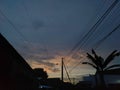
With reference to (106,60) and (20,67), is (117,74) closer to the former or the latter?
(106,60)

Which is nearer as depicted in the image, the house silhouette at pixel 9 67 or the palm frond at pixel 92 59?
the house silhouette at pixel 9 67

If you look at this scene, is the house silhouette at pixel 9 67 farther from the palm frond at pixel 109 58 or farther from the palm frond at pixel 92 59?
the palm frond at pixel 109 58

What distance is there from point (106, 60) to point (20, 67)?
45.8ft

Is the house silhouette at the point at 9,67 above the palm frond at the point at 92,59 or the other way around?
the other way around

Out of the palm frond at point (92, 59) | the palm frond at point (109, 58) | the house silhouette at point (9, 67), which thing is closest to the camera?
the house silhouette at point (9, 67)

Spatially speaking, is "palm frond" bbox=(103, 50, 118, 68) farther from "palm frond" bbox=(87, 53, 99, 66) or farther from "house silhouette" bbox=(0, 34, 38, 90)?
"house silhouette" bbox=(0, 34, 38, 90)

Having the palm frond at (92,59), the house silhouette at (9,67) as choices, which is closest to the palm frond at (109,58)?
the palm frond at (92,59)

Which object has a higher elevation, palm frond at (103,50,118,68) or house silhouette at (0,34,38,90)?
palm frond at (103,50,118,68)

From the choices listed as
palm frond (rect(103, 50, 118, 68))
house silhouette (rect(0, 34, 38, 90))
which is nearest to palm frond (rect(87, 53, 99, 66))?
palm frond (rect(103, 50, 118, 68))

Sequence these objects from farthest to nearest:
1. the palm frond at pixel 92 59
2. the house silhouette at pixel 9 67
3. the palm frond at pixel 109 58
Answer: the palm frond at pixel 92 59 → the palm frond at pixel 109 58 → the house silhouette at pixel 9 67

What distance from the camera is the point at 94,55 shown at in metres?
28.2

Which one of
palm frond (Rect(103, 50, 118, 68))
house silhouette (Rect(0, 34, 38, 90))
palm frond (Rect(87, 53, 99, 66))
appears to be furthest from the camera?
palm frond (Rect(87, 53, 99, 66))

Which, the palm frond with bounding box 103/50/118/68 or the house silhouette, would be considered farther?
the palm frond with bounding box 103/50/118/68

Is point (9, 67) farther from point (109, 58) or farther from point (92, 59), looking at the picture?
point (109, 58)
